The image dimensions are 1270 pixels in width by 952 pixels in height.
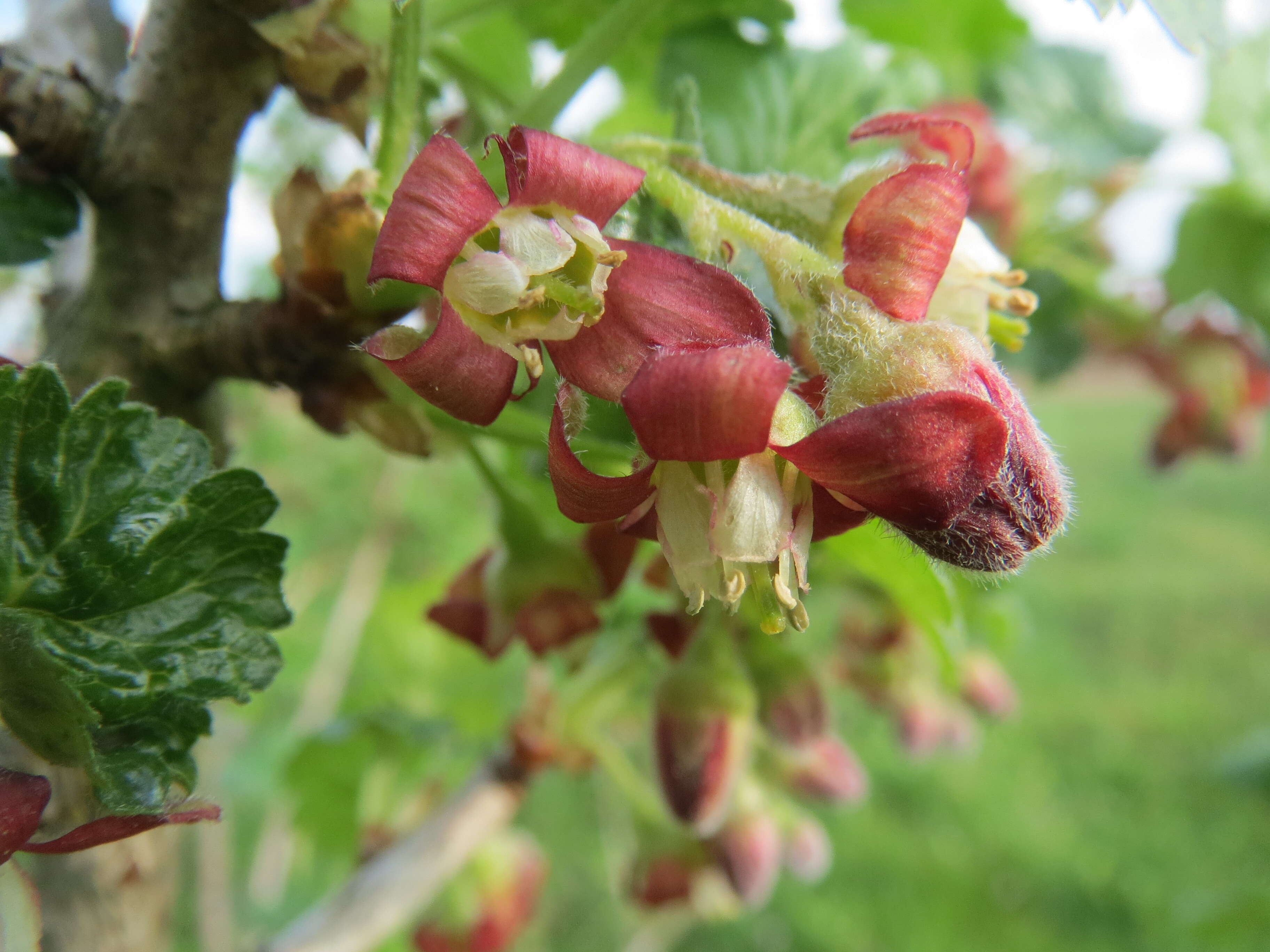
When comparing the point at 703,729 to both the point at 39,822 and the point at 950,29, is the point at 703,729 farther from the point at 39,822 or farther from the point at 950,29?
the point at 950,29

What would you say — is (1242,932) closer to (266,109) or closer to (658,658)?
(658,658)

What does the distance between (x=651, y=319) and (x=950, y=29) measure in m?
0.91

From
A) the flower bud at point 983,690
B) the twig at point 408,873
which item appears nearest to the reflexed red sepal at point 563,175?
the twig at point 408,873

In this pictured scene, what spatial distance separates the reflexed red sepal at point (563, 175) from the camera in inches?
11.3

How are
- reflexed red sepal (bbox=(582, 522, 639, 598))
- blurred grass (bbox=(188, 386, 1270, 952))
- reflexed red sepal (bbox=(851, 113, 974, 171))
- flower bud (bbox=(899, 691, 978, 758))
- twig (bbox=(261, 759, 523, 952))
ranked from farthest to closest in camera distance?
blurred grass (bbox=(188, 386, 1270, 952)) → flower bud (bbox=(899, 691, 978, 758)) → twig (bbox=(261, 759, 523, 952)) → reflexed red sepal (bbox=(582, 522, 639, 598)) → reflexed red sepal (bbox=(851, 113, 974, 171))

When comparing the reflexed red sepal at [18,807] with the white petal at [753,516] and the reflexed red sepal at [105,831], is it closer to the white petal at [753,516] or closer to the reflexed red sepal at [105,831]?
the reflexed red sepal at [105,831]

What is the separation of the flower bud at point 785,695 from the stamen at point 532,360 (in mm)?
401

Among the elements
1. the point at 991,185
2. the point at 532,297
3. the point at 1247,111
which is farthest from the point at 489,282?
the point at 1247,111

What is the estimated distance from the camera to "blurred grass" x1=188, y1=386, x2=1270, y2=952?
4.41ft

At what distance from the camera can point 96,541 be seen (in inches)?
12.9

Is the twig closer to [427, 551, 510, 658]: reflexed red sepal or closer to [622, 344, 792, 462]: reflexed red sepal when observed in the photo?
[427, 551, 510, 658]: reflexed red sepal

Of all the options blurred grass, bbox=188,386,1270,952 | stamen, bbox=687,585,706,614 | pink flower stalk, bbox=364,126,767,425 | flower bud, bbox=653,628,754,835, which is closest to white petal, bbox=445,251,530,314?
pink flower stalk, bbox=364,126,767,425

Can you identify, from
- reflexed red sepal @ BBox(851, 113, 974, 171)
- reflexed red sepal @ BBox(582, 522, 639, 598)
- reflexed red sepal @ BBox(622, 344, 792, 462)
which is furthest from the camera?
reflexed red sepal @ BBox(582, 522, 639, 598)

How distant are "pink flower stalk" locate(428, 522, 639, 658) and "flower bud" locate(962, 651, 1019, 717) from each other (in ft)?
2.26
